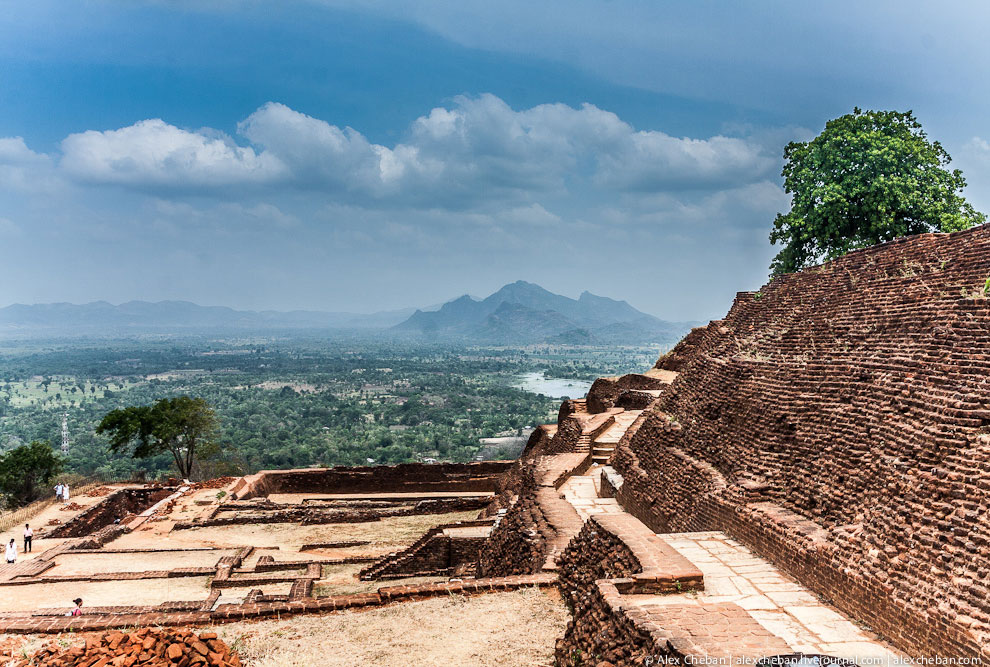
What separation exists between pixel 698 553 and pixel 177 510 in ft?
66.2

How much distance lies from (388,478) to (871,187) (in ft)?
68.6

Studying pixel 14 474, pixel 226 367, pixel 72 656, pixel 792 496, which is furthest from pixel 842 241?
pixel 226 367

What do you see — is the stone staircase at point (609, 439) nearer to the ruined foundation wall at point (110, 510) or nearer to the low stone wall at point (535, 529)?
the low stone wall at point (535, 529)

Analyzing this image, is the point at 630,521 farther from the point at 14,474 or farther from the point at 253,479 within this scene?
the point at 14,474

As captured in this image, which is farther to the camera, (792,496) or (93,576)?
(93,576)

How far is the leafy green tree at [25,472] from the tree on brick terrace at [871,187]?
3283cm

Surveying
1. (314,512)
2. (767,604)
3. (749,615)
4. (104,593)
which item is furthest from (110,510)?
(749,615)

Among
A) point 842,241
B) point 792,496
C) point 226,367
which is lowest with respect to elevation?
point 226,367

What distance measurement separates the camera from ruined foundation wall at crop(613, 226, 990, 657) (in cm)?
543

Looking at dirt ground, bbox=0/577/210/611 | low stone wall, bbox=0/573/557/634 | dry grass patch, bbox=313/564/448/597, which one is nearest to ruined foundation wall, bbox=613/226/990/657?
low stone wall, bbox=0/573/557/634

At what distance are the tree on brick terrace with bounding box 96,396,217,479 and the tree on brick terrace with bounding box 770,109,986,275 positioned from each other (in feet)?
96.3

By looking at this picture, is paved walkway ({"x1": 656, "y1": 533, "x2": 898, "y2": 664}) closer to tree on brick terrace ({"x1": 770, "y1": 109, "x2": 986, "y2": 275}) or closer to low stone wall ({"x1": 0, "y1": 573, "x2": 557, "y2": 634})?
low stone wall ({"x1": 0, "y1": 573, "x2": 557, "y2": 634})

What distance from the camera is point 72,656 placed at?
6406 mm

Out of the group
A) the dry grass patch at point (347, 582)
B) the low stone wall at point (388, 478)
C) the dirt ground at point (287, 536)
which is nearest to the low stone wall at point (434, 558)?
the dry grass patch at point (347, 582)
